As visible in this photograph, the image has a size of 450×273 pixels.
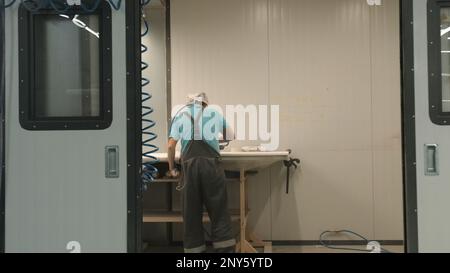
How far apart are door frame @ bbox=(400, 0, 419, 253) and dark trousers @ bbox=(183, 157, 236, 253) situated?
5.58 ft

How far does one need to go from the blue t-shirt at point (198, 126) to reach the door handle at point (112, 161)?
1442 mm

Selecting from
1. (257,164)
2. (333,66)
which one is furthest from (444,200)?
(333,66)

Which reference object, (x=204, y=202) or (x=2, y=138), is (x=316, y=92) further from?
(x=2, y=138)

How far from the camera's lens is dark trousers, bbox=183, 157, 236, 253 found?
3361mm

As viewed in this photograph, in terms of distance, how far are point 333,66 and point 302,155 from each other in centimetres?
97

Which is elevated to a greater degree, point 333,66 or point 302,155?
point 333,66

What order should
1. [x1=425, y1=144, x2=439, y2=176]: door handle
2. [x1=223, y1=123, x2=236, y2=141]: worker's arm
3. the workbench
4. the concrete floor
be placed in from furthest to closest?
the concrete floor, [x1=223, y1=123, x2=236, y2=141]: worker's arm, the workbench, [x1=425, y1=144, x2=439, y2=176]: door handle

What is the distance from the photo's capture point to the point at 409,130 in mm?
1948

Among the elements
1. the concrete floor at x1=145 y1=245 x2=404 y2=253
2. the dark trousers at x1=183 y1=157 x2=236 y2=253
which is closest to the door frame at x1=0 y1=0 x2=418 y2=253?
the dark trousers at x1=183 y1=157 x2=236 y2=253

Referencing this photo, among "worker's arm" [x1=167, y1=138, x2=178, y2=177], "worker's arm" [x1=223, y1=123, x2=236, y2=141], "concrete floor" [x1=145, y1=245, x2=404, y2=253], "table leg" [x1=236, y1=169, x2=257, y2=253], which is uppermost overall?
"worker's arm" [x1=223, y1=123, x2=236, y2=141]

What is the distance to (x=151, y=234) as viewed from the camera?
14.1 ft

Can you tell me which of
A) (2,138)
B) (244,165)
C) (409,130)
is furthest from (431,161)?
(2,138)

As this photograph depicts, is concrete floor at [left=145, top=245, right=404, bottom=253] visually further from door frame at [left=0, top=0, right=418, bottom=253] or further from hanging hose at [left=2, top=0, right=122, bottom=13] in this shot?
hanging hose at [left=2, top=0, right=122, bottom=13]

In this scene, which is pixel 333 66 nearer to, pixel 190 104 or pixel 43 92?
pixel 190 104
